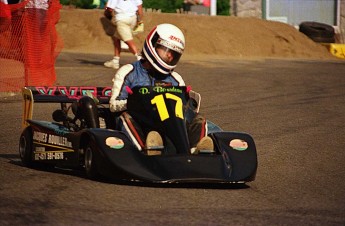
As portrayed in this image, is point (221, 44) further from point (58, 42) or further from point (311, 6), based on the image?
point (58, 42)

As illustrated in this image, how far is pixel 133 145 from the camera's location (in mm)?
8773

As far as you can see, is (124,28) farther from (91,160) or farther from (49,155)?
(91,160)

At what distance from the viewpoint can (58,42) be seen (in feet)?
58.4

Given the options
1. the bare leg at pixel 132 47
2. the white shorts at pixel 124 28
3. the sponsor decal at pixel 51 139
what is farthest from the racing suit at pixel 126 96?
the white shorts at pixel 124 28

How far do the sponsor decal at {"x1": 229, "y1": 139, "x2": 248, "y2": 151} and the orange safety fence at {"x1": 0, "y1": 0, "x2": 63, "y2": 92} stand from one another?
730cm

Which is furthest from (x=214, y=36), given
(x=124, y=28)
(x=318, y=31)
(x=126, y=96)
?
(x=126, y=96)

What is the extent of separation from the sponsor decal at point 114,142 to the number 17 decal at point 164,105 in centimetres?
45

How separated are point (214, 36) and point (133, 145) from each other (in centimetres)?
1832

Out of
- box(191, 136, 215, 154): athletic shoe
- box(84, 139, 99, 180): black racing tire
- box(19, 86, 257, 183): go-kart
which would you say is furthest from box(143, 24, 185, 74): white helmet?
box(84, 139, 99, 180): black racing tire

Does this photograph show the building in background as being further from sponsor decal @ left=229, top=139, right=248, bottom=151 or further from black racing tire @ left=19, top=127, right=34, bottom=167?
sponsor decal @ left=229, top=139, right=248, bottom=151

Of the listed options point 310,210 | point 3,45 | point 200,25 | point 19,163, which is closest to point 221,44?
point 200,25

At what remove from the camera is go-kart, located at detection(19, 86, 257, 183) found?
8.49 metres

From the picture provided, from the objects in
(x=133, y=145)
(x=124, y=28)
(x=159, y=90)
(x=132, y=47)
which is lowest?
(x=132, y=47)

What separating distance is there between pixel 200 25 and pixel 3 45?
1161 cm
